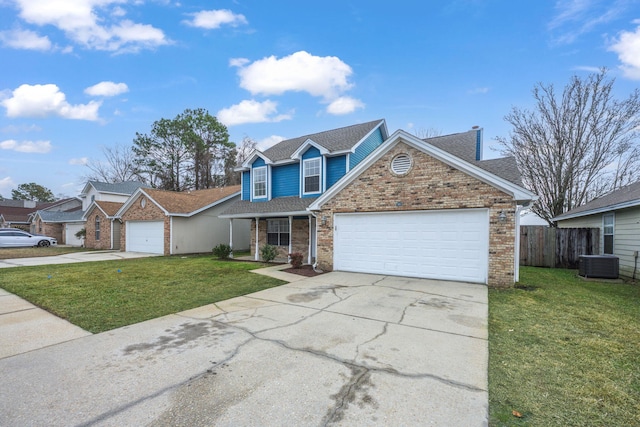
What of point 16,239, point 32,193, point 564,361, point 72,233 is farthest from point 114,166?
point 564,361

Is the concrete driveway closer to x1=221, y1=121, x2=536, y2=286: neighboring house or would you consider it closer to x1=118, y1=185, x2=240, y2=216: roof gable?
x1=221, y1=121, x2=536, y2=286: neighboring house

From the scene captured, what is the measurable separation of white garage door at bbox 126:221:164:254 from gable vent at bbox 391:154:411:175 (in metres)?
14.6

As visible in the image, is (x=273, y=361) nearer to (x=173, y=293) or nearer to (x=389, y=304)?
(x=389, y=304)

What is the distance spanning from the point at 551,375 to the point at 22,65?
64.1 feet

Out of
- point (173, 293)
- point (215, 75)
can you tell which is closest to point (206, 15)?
point (215, 75)

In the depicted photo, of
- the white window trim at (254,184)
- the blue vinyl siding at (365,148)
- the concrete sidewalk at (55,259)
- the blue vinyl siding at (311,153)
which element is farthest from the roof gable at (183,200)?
the blue vinyl siding at (365,148)

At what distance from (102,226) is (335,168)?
19563 millimetres

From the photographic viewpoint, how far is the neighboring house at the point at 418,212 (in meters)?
8.27

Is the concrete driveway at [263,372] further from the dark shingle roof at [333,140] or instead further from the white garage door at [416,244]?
the dark shingle roof at [333,140]

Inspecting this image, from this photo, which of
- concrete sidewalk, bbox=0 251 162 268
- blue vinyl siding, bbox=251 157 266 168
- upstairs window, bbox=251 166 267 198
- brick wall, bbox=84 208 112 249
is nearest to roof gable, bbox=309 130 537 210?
upstairs window, bbox=251 166 267 198

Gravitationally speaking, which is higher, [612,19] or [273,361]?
[612,19]

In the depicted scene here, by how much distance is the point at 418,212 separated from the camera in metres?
9.40

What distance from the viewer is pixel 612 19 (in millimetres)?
10344

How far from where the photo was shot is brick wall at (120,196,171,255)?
17.4 metres
